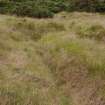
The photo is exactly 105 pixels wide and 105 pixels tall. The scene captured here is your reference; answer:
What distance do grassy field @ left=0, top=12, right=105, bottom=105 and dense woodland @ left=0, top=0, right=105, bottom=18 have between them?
8130 millimetres

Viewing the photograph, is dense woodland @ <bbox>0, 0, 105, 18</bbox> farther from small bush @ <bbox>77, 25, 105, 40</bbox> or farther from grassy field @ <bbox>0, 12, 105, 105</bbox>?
grassy field @ <bbox>0, 12, 105, 105</bbox>

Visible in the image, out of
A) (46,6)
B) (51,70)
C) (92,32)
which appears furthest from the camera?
(46,6)

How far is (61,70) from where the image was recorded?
724cm

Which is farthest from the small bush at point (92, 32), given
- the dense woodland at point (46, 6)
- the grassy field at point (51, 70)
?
the dense woodland at point (46, 6)

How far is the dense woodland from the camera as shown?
18.7 m

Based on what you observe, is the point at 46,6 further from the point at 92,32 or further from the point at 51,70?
the point at 51,70

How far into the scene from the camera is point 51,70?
289 inches

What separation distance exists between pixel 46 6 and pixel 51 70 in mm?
14023

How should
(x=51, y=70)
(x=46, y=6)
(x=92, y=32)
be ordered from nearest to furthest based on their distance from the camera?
(x=51, y=70) → (x=92, y=32) → (x=46, y=6)

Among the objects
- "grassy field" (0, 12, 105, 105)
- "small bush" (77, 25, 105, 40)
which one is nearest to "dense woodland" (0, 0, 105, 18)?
"small bush" (77, 25, 105, 40)

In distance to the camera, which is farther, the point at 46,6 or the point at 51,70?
the point at 46,6

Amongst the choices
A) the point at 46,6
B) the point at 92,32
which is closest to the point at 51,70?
the point at 92,32

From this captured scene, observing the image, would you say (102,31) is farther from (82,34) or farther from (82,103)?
(82,103)

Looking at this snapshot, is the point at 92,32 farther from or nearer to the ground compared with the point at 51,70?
farther from the ground
